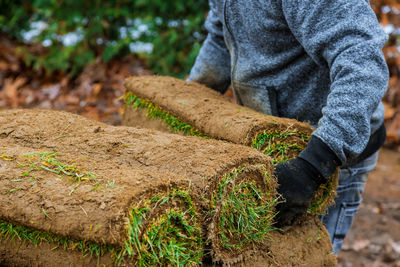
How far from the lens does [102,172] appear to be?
126 cm

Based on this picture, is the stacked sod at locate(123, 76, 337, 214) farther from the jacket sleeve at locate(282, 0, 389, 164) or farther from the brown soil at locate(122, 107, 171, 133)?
the jacket sleeve at locate(282, 0, 389, 164)

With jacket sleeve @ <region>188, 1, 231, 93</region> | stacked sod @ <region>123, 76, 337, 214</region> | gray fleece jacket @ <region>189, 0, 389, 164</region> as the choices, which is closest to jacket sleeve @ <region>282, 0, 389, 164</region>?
gray fleece jacket @ <region>189, 0, 389, 164</region>

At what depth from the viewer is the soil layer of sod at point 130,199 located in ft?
3.67

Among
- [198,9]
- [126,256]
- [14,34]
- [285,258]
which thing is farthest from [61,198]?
[14,34]

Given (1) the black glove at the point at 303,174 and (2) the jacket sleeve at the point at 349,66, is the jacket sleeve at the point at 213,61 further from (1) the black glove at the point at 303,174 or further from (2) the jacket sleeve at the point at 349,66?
(1) the black glove at the point at 303,174

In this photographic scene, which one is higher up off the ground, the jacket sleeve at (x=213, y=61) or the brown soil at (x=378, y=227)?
the jacket sleeve at (x=213, y=61)

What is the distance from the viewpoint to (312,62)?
180 cm

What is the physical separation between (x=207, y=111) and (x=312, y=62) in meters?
0.53

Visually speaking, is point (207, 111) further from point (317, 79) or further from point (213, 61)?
point (213, 61)

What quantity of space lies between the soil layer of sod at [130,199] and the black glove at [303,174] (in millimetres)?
74

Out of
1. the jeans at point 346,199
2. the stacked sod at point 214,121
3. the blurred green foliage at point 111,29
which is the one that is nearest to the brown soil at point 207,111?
the stacked sod at point 214,121

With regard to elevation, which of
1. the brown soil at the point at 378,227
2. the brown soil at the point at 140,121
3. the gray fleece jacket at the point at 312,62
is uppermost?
the gray fleece jacket at the point at 312,62

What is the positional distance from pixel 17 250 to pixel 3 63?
5758 mm

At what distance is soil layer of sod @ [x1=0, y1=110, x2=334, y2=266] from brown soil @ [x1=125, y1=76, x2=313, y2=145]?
172 mm
